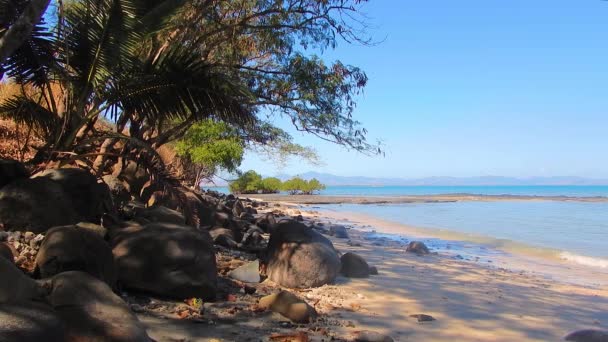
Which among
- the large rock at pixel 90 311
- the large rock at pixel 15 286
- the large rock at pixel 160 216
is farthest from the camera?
the large rock at pixel 160 216

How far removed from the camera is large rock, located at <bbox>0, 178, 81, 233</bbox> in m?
4.86

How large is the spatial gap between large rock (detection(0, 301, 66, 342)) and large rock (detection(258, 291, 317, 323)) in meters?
2.19

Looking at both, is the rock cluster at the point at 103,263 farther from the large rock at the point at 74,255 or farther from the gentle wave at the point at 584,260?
the gentle wave at the point at 584,260

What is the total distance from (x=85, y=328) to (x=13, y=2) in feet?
14.1

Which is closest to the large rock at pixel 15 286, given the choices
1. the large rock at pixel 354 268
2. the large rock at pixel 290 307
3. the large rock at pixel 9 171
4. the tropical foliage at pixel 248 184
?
the large rock at pixel 290 307

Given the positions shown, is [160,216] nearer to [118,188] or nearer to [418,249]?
[118,188]

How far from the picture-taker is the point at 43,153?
5.94 metres

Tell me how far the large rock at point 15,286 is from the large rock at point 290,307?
2.15 m

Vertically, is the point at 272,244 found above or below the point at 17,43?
below

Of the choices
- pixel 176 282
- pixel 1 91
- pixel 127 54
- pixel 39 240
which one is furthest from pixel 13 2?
pixel 1 91

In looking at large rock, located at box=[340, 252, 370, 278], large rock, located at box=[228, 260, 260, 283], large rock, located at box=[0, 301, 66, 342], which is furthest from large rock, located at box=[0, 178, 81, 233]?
large rock, located at box=[340, 252, 370, 278]

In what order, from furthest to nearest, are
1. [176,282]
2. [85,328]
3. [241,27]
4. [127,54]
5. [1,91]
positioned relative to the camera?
[1,91], [241,27], [127,54], [176,282], [85,328]

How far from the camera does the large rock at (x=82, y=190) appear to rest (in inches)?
207

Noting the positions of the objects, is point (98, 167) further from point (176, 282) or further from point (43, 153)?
point (176, 282)
